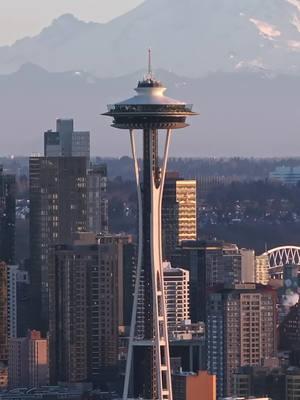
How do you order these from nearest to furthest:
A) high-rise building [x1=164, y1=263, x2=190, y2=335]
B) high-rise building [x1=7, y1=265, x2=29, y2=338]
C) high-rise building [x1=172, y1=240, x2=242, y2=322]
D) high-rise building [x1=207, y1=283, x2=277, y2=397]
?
high-rise building [x1=207, y1=283, x2=277, y2=397]
high-rise building [x1=164, y1=263, x2=190, y2=335]
high-rise building [x1=172, y1=240, x2=242, y2=322]
high-rise building [x1=7, y1=265, x2=29, y2=338]

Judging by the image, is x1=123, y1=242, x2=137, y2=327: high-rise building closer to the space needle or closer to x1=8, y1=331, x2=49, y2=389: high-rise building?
x1=8, y1=331, x2=49, y2=389: high-rise building

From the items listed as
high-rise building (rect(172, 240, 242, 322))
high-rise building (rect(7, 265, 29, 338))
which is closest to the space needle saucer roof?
high-rise building (rect(172, 240, 242, 322))

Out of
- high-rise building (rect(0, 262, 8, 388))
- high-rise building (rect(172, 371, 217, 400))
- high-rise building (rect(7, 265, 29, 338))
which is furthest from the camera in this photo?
high-rise building (rect(7, 265, 29, 338))

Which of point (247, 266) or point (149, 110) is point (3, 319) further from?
point (149, 110)

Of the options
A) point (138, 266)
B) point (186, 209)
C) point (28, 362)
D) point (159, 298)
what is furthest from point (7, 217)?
point (159, 298)

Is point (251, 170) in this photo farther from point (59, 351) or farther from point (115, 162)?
point (59, 351)

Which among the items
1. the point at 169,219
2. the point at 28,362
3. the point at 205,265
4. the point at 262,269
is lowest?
the point at 28,362

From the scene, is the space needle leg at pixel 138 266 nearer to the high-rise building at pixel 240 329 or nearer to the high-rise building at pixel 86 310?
the high-rise building at pixel 240 329
